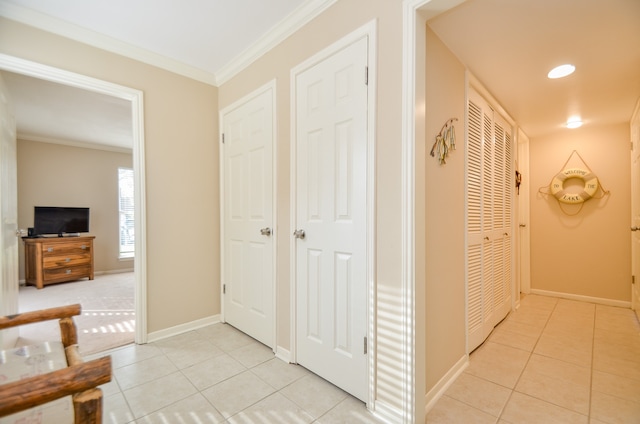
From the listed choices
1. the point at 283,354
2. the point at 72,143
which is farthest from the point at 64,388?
the point at 72,143

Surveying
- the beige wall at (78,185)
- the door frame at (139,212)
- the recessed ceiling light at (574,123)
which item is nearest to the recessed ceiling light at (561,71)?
the recessed ceiling light at (574,123)

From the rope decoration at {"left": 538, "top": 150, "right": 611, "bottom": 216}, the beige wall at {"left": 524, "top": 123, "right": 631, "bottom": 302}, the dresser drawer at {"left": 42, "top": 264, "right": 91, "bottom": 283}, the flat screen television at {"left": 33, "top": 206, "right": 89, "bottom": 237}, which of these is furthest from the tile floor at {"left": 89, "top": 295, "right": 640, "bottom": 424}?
the flat screen television at {"left": 33, "top": 206, "right": 89, "bottom": 237}

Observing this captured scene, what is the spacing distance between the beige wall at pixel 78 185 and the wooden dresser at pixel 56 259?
16.4 inches

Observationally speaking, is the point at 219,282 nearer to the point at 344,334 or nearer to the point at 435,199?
the point at 344,334

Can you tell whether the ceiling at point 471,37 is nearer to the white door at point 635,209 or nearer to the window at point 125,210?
the white door at point 635,209

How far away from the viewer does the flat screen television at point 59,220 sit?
461 cm

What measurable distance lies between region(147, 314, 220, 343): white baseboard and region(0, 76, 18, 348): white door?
3.12 ft

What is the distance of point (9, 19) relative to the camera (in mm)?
1904

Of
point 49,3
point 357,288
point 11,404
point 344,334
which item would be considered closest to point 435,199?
point 357,288

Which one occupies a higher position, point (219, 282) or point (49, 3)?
point (49, 3)

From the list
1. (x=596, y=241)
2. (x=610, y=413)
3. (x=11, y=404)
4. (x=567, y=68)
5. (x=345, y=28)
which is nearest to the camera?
(x=11, y=404)

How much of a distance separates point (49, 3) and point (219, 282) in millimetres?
2493

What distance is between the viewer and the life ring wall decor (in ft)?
11.5

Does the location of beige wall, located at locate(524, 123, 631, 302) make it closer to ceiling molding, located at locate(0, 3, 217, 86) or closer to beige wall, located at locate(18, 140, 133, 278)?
ceiling molding, located at locate(0, 3, 217, 86)
